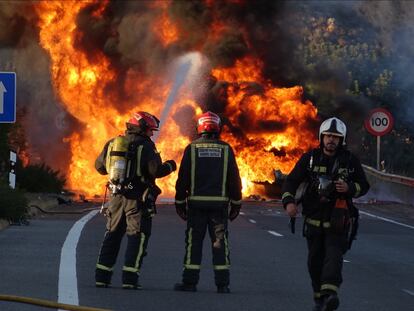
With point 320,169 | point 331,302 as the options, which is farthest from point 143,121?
point 331,302

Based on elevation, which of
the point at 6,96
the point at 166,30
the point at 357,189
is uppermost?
the point at 166,30

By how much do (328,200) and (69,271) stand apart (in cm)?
425

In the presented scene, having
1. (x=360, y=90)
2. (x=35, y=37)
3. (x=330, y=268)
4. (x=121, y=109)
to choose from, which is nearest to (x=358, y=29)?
(x=360, y=90)

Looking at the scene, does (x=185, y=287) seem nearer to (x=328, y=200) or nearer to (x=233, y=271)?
(x=233, y=271)

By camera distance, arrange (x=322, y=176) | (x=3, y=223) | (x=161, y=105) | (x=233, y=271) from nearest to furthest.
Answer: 1. (x=322, y=176)
2. (x=233, y=271)
3. (x=3, y=223)
4. (x=161, y=105)

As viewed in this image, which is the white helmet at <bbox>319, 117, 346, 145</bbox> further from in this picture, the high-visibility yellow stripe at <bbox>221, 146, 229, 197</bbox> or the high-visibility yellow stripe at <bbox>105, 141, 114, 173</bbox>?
the high-visibility yellow stripe at <bbox>105, 141, 114, 173</bbox>

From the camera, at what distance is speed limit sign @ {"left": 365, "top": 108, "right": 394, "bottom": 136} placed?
34281 mm

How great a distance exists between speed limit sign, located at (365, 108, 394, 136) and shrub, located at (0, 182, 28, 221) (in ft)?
46.4

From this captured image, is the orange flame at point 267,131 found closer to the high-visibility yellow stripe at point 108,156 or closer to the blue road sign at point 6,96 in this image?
the blue road sign at point 6,96

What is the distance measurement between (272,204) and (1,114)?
623 inches

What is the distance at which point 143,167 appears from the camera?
43.3 feet

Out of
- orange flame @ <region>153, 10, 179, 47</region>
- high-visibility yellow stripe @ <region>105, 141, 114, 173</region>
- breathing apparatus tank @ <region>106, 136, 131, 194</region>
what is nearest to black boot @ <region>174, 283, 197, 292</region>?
breathing apparatus tank @ <region>106, 136, 131, 194</region>

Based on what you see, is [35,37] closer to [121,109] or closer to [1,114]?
[121,109]

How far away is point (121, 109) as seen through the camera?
132 feet
